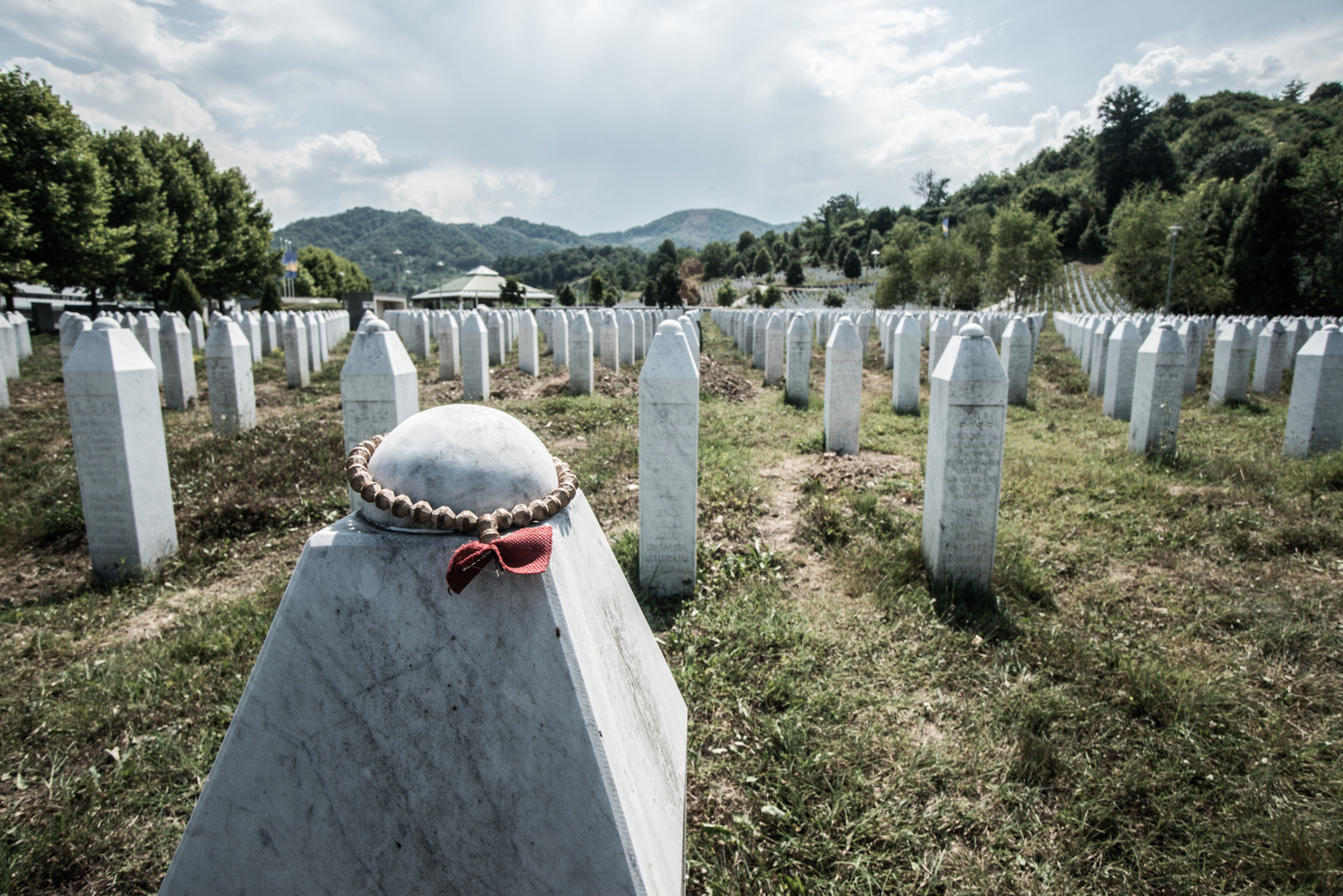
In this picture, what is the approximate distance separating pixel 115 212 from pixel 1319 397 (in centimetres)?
3326

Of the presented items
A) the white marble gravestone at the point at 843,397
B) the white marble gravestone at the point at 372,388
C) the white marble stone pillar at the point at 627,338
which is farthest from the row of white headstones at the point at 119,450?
the white marble stone pillar at the point at 627,338

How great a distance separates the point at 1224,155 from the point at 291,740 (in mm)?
77614

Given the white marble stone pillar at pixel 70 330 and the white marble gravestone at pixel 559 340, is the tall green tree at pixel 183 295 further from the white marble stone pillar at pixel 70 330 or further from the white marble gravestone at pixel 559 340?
the white marble gravestone at pixel 559 340

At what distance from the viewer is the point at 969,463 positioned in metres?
4.24

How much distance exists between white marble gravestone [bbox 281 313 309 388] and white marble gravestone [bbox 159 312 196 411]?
2214 mm

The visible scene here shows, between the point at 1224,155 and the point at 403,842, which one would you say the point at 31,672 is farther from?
the point at 1224,155

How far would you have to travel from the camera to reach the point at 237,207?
31.9 m

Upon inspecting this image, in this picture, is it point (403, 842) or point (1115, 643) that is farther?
point (1115, 643)

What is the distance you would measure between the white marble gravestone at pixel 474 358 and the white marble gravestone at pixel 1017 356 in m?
9.26

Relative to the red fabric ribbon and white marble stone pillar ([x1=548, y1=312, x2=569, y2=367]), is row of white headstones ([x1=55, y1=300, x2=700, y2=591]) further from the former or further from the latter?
white marble stone pillar ([x1=548, y1=312, x2=569, y2=367])

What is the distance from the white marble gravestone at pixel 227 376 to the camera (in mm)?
8805

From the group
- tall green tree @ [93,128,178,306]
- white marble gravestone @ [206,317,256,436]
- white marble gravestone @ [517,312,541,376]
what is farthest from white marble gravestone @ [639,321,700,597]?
tall green tree @ [93,128,178,306]

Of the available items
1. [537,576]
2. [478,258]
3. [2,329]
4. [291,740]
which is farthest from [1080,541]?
[478,258]

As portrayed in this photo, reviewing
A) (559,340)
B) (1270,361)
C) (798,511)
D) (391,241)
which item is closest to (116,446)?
(798,511)
